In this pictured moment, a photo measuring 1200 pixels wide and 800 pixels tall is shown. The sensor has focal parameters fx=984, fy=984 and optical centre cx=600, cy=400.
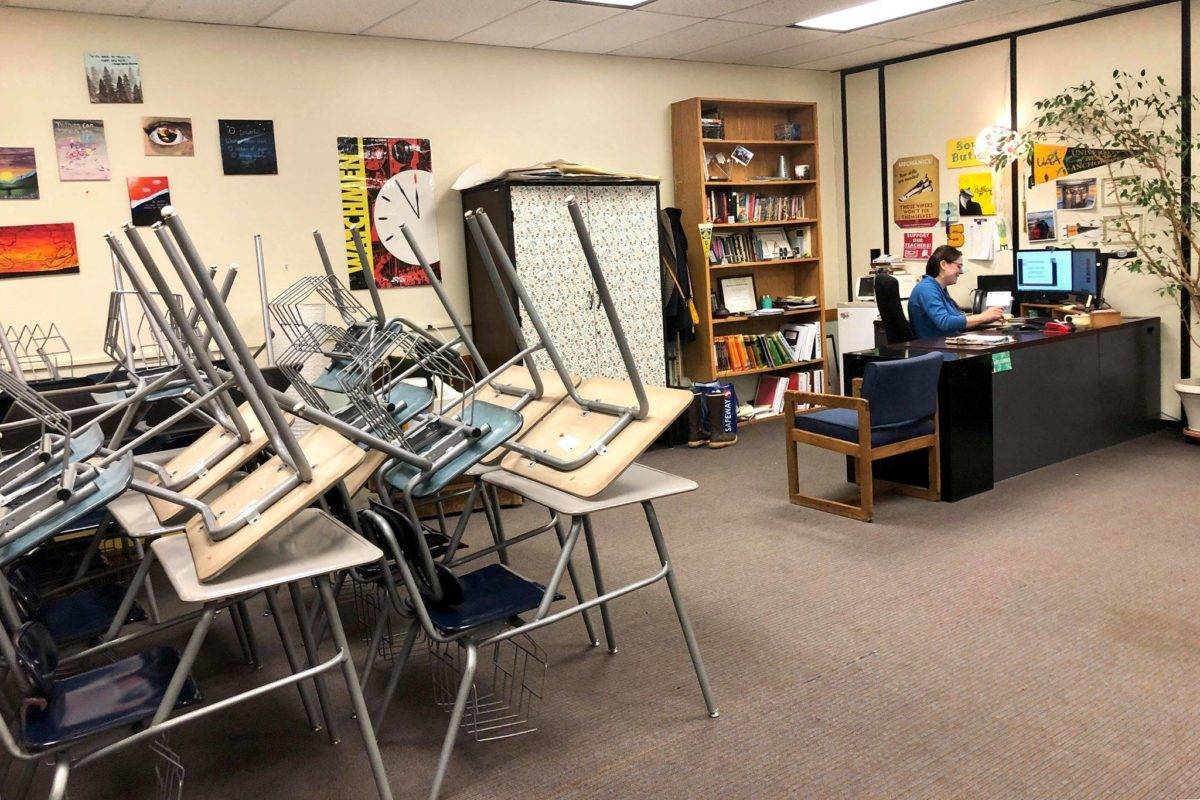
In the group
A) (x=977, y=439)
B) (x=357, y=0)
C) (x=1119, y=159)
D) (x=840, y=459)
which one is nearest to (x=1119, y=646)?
(x=977, y=439)

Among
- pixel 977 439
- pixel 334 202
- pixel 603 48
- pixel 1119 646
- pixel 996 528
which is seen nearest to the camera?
pixel 1119 646

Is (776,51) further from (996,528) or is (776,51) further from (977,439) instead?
(996,528)

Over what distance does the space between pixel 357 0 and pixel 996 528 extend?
4.13 m

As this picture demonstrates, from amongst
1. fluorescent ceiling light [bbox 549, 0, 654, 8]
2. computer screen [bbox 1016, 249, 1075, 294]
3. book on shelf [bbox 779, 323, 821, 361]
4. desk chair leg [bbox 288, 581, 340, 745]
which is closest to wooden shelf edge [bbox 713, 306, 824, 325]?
book on shelf [bbox 779, 323, 821, 361]

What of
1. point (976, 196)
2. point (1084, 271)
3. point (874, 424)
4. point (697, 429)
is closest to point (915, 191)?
point (976, 196)

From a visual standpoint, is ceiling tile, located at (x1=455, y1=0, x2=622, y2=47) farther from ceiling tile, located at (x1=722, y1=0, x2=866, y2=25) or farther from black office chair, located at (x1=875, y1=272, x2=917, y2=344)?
black office chair, located at (x1=875, y1=272, x2=917, y2=344)

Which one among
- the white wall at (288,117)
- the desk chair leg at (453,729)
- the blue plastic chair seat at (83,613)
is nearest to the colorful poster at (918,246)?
the white wall at (288,117)

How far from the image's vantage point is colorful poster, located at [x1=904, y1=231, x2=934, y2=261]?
757cm

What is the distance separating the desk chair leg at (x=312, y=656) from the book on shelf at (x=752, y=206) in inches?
202

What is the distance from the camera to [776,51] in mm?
7184

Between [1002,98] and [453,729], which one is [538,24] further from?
[453,729]

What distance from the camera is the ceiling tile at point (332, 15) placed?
17.0 feet

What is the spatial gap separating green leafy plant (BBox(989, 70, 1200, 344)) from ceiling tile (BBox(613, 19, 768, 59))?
2.01m

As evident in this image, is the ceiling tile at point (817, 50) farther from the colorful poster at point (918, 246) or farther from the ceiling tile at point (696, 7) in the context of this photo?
the colorful poster at point (918, 246)
